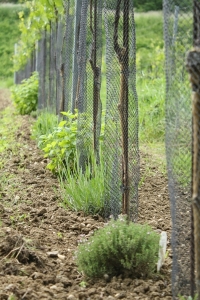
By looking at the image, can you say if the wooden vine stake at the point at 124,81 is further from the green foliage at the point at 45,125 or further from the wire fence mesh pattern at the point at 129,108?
the green foliage at the point at 45,125

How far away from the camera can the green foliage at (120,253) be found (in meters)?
3.66

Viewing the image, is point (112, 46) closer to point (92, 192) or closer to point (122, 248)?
point (92, 192)

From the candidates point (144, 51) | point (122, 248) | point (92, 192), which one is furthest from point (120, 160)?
point (144, 51)

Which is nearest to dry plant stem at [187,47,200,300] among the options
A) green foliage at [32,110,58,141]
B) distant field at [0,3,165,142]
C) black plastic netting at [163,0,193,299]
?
black plastic netting at [163,0,193,299]

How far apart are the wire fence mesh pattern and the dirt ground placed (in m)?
0.30

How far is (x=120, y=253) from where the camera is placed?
146 inches

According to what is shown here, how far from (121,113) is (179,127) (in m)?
1.37

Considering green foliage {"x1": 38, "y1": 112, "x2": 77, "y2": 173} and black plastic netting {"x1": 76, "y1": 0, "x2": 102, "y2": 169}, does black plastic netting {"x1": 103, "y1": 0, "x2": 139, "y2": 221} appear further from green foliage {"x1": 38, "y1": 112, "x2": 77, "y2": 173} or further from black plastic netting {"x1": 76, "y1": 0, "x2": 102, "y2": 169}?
green foliage {"x1": 38, "y1": 112, "x2": 77, "y2": 173}

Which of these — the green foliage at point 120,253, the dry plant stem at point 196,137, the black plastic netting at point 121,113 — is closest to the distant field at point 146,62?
the black plastic netting at point 121,113

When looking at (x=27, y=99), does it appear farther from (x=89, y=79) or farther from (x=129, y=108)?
(x=129, y=108)

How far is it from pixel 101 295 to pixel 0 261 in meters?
0.78

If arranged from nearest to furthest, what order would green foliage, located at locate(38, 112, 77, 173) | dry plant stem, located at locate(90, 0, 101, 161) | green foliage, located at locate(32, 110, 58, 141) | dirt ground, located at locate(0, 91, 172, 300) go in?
dirt ground, located at locate(0, 91, 172, 300), dry plant stem, located at locate(90, 0, 101, 161), green foliage, located at locate(38, 112, 77, 173), green foliage, located at locate(32, 110, 58, 141)

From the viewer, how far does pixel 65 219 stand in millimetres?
5207

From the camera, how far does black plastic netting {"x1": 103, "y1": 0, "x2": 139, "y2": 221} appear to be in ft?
15.0
